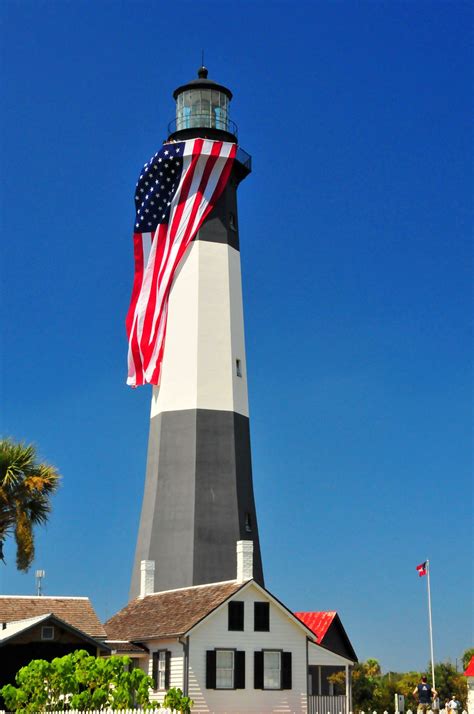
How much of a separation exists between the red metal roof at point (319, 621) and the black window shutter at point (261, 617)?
9.21 metres

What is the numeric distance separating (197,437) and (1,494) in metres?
13.7

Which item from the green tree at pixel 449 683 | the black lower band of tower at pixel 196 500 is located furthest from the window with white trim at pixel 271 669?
the green tree at pixel 449 683

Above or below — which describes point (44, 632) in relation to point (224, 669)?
above

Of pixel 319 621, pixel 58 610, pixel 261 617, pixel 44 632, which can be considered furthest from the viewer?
pixel 319 621

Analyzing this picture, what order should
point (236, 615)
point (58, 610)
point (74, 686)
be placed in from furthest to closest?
point (58, 610) → point (236, 615) → point (74, 686)

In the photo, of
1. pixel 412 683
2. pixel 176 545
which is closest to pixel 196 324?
pixel 176 545

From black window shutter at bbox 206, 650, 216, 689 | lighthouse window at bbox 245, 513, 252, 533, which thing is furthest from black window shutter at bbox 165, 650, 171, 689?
lighthouse window at bbox 245, 513, 252, 533

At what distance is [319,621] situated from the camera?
1955 inches

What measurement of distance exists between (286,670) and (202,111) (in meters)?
26.4

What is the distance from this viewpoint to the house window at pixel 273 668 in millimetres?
39594

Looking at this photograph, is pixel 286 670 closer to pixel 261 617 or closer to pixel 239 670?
pixel 239 670

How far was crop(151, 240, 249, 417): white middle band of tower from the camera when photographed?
49281 millimetres

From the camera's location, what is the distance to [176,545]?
47.1 metres

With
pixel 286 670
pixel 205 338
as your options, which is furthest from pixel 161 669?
pixel 205 338
